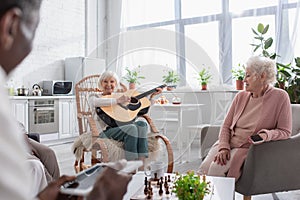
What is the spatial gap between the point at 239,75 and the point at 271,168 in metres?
2.81

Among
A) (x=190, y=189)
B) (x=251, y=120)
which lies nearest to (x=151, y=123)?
(x=251, y=120)

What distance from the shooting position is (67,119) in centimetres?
541

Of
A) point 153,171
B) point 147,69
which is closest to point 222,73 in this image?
point 147,69

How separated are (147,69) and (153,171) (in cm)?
80

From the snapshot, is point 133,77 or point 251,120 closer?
point 251,120

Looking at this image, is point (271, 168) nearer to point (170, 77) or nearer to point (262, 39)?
point (170, 77)

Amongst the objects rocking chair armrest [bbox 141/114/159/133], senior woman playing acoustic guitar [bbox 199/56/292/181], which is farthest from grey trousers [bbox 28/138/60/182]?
senior woman playing acoustic guitar [bbox 199/56/292/181]

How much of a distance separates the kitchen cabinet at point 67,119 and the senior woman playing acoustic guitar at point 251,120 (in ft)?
11.0

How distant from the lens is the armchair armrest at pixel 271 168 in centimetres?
204

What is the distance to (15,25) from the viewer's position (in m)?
0.37

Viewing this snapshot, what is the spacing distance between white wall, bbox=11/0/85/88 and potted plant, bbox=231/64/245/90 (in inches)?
117

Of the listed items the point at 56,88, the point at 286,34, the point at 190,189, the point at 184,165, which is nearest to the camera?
the point at 190,189

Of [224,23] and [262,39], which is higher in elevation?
[224,23]

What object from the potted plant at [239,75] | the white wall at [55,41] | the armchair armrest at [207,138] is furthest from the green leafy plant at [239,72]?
the white wall at [55,41]
